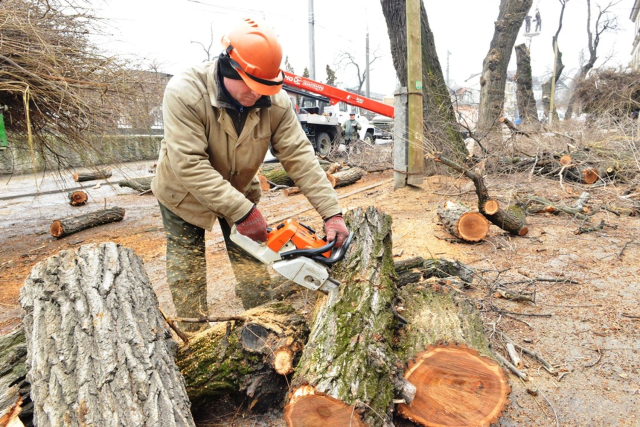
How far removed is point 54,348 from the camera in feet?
5.01

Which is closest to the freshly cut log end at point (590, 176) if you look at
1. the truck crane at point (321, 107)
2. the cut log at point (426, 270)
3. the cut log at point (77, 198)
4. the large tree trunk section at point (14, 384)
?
the truck crane at point (321, 107)

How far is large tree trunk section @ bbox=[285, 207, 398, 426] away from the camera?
148 centimetres

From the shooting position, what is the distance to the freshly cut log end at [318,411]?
4.80 feet

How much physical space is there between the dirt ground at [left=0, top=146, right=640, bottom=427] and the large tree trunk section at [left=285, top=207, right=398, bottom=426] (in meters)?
0.49

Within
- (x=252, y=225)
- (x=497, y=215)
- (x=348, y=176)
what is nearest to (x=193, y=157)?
(x=252, y=225)

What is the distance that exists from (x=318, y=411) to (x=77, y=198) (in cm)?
735

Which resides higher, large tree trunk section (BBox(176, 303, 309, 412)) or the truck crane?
the truck crane

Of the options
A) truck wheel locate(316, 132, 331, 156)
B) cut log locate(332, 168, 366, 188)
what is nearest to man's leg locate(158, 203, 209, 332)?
cut log locate(332, 168, 366, 188)

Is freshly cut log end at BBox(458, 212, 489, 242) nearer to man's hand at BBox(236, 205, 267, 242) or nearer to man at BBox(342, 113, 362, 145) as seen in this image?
man's hand at BBox(236, 205, 267, 242)

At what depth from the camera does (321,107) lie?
1196cm

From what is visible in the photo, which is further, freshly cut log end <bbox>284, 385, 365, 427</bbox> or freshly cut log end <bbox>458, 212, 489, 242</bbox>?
freshly cut log end <bbox>458, 212, 489, 242</bbox>

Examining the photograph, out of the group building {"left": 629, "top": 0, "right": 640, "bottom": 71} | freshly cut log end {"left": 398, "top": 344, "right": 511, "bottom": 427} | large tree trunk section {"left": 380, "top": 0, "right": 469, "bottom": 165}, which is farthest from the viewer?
building {"left": 629, "top": 0, "right": 640, "bottom": 71}

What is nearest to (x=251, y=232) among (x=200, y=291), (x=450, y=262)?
(x=200, y=291)

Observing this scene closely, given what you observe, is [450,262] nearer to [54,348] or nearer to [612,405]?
[612,405]
